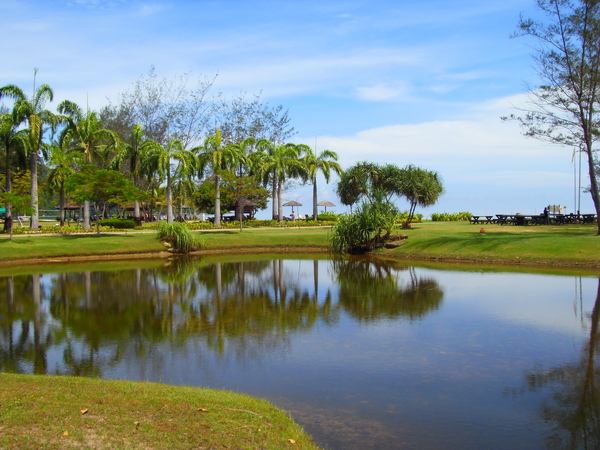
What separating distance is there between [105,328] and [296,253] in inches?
768

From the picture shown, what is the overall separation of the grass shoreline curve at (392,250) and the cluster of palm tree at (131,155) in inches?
225

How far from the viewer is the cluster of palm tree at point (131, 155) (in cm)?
3688

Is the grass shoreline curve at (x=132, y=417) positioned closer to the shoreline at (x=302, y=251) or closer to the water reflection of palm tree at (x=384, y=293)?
the water reflection of palm tree at (x=384, y=293)

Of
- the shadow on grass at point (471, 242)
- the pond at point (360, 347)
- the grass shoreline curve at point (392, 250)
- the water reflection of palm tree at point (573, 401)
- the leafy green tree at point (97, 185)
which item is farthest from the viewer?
the leafy green tree at point (97, 185)

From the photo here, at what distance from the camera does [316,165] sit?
183 feet

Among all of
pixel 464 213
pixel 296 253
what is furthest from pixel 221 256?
pixel 464 213

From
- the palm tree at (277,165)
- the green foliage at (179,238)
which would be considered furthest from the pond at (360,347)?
the palm tree at (277,165)

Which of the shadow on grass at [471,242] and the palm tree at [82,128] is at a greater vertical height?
the palm tree at [82,128]

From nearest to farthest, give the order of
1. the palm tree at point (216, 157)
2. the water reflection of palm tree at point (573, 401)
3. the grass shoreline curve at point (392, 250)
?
the water reflection of palm tree at point (573, 401) < the grass shoreline curve at point (392, 250) < the palm tree at point (216, 157)

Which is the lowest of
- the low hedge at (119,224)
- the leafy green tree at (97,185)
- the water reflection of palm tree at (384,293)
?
the water reflection of palm tree at (384,293)

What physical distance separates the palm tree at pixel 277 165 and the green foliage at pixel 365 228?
21964 millimetres

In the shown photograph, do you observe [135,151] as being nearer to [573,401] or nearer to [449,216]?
[449,216]

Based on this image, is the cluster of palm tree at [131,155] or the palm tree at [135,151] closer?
the cluster of palm tree at [131,155]

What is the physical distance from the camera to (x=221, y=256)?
30.2 m
